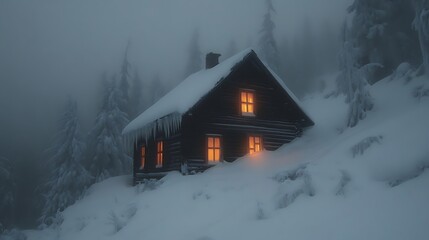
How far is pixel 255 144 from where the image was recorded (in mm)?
21516

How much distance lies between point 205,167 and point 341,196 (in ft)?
37.2

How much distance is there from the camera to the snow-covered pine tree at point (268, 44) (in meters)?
42.9

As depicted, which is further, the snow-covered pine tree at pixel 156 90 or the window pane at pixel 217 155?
the snow-covered pine tree at pixel 156 90

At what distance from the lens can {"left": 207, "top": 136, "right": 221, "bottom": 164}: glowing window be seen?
20078mm

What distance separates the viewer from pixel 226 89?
20.9m

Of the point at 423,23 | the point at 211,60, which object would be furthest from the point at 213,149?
the point at 423,23

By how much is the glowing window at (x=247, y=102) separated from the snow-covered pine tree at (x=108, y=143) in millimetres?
16265

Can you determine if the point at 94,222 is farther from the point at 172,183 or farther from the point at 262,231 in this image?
the point at 262,231

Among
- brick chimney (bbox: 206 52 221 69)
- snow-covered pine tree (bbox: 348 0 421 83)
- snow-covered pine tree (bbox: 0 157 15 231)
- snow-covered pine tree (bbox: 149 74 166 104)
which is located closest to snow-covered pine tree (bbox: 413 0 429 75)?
snow-covered pine tree (bbox: 348 0 421 83)

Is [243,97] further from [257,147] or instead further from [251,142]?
[257,147]

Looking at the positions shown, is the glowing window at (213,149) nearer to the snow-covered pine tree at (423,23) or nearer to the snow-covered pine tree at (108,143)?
the snow-covered pine tree at (423,23)

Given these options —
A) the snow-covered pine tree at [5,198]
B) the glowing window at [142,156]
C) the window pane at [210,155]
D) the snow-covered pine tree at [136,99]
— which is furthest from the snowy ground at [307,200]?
the snow-covered pine tree at [136,99]

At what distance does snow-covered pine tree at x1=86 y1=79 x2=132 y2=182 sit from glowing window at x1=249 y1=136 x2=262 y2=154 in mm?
16406

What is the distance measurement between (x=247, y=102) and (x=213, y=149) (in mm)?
3678
